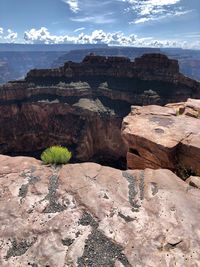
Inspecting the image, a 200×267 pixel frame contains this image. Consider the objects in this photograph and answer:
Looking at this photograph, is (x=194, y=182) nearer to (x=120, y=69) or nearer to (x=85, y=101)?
(x=85, y=101)

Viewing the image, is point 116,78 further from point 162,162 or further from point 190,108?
point 162,162

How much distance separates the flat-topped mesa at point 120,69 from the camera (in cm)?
10006

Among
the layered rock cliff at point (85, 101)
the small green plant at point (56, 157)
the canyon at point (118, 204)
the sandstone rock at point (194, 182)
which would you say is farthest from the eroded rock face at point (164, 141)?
the layered rock cliff at point (85, 101)

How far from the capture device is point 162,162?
18.6m

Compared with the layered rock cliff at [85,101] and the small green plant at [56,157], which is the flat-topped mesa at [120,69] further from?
the small green plant at [56,157]

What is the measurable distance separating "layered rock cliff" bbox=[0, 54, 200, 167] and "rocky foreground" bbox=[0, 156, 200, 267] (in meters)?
64.3

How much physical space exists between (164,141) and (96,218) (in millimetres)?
8250

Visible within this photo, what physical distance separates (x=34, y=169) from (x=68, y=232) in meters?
5.32

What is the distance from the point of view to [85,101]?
98188 mm

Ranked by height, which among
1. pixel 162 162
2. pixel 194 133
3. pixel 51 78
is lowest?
pixel 51 78

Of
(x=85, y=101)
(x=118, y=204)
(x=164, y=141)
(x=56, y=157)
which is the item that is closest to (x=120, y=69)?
(x=85, y=101)

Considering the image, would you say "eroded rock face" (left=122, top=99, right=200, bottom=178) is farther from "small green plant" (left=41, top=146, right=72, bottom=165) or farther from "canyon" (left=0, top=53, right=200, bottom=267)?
"small green plant" (left=41, top=146, right=72, bottom=165)

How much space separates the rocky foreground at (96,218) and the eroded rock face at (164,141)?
2.55m

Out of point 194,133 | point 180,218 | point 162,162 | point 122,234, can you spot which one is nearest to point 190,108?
point 194,133
